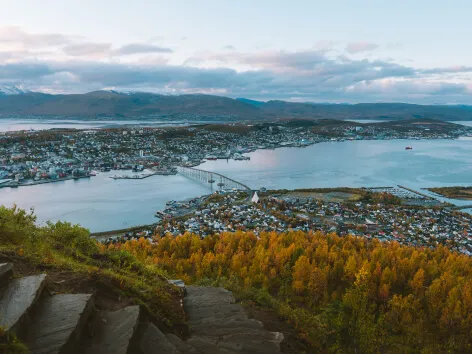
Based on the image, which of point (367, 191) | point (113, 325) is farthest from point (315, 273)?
point (367, 191)

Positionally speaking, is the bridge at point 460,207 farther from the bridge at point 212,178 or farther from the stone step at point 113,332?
the stone step at point 113,332

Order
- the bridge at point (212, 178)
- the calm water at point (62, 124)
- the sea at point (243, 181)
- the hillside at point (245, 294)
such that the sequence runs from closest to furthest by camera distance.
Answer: the hillside at point (245, 294) < the sea at point (243, 181) < the bridge at point (212, 178) < the calm water at point (62, 124)

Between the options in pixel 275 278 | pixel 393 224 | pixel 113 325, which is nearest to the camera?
pixel 113 325

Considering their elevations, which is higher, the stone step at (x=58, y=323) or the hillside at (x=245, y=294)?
the stone step at (x=58, y=323)

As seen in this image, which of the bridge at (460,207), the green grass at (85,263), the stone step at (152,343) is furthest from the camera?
the bridge at (460,207)

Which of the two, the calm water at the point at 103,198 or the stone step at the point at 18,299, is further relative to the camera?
the calm water at the point at 103,198

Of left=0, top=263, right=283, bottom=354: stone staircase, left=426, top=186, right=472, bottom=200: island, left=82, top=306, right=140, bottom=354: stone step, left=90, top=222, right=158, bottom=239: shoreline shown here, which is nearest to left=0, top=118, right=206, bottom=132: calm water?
left=90, top=222, right=158, bottom=239: shoreline

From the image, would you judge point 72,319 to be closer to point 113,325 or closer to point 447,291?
point 113,325

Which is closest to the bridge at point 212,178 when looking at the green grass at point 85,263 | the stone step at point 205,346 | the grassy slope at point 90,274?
the green grass at point 85,263
